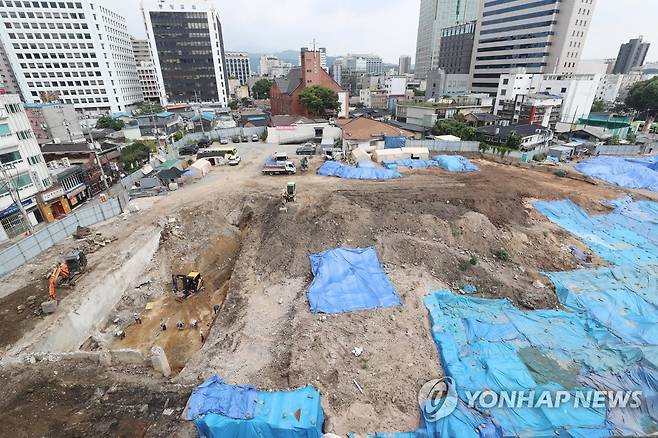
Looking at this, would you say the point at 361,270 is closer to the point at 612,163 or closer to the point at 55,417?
the point at 55,417

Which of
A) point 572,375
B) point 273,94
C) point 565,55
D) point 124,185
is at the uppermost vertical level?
point 565,55

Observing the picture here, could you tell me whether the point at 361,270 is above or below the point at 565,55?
below

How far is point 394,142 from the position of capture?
44.8 meters

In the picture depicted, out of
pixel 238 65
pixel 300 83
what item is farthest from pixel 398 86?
pixel 238 65

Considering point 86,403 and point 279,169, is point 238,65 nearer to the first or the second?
point 279,169

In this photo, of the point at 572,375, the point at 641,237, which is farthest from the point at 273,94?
the point at 572,375

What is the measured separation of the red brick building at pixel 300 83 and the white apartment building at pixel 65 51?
50.0 metres

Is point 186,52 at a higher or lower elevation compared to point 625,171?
higher

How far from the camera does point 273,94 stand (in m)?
76.3

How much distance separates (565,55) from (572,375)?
89168 millimetres

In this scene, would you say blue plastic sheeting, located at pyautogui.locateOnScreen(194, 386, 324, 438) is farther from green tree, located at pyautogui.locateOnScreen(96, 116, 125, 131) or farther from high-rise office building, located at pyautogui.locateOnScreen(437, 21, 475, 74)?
high-rise office building, located at pyautogui.locateOnScreen(437, 21, 475, 74)

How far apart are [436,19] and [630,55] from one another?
11176cm

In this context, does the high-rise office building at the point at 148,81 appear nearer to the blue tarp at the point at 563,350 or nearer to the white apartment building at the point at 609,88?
the blue tarp at the point at 563,350

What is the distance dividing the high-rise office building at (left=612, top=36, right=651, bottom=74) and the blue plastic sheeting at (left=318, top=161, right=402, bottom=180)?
21394 cm
